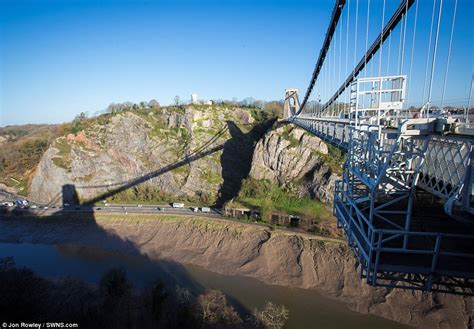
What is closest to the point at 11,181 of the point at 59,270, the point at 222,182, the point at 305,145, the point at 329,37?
the point at 59,270

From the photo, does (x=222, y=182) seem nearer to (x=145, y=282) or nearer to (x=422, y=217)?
(x=145, y=282)

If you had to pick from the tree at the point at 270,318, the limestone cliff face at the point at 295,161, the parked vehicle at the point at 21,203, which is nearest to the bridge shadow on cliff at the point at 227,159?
the parked vehicle at the point at 21,203

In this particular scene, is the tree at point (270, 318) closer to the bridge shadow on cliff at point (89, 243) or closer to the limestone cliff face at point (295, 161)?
the bridge shadow on cliff at point (89, 243)

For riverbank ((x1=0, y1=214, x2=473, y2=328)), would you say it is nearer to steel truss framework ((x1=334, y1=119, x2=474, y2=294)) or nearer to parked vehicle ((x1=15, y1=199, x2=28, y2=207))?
parked vehicle ((x1=15, y1=199, x2=28, y2=207))

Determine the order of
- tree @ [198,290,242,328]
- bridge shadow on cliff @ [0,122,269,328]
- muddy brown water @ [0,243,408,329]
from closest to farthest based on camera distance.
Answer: tree @ [198,290,242,328] → muddy brown water @ [0,243,408,329] → bridge shadow on cliff @ [0,122,269,328]

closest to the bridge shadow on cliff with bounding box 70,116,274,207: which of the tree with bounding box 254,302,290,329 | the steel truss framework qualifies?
the tree with bounding box 254,302,290,329

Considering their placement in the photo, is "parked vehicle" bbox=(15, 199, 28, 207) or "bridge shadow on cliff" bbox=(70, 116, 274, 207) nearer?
"parked vehicle" bbox=(15, 199, 28, 207)

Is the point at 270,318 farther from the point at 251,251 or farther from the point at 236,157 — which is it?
the point at 236,157
